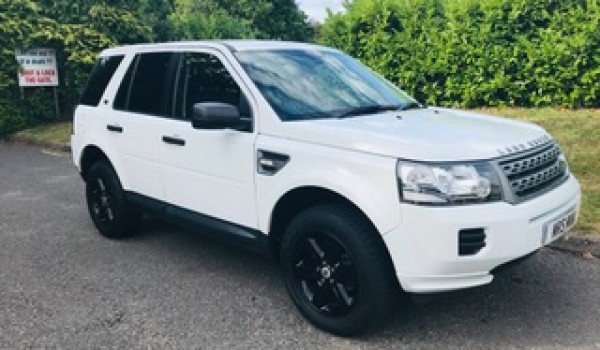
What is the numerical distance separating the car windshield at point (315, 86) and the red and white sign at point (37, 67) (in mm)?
10577

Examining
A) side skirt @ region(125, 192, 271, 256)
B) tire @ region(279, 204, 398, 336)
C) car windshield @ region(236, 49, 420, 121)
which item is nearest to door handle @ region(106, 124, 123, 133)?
side skirt @ region(125, 192, 271, 256)

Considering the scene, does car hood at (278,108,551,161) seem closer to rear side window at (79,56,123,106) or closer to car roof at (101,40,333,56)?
car roof at (101,40,333,56)

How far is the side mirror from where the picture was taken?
3.82 m

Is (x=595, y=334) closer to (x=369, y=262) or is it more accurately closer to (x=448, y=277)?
(x=448, y=277)

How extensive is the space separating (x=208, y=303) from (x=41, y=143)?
949cm

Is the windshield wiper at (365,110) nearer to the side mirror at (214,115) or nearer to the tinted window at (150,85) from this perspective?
the side mirror at (214,115)

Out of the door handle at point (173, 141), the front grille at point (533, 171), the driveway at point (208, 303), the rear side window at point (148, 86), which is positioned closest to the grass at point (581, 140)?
the driveway at point (208, 303)

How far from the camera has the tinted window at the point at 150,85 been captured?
15.7 feet

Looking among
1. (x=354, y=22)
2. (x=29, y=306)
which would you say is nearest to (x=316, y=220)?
(x=29, y=306)

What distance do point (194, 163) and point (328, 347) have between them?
171 centimetres

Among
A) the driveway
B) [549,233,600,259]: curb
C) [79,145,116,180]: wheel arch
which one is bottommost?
the driveway

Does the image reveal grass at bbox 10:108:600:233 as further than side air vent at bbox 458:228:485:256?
Yes

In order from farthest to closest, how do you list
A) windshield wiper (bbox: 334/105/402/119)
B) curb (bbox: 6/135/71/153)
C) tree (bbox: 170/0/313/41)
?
tree (bbox: 170/0/313/41) → curb (bbox: 6/135/71/153) → windshield wiper (bbox: 334/105/402/119)

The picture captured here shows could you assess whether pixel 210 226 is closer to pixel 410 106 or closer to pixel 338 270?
pixel 338 270
